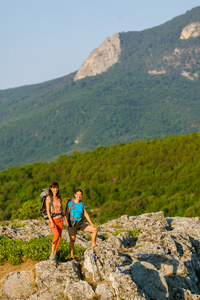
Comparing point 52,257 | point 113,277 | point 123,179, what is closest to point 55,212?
point 52,257

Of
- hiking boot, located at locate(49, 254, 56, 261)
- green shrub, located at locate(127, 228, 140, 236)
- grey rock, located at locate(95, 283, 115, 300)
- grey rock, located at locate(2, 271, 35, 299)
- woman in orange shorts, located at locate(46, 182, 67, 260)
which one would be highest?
woman in orange shorts, located at locate(46, 182, 67, 260)

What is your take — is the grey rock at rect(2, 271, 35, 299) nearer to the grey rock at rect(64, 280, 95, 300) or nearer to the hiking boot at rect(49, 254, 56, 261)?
the hiking boot at rect(49, 254, 56, 261)

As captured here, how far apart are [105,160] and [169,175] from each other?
102 feet

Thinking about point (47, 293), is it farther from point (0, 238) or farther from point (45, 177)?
point (45, 177)

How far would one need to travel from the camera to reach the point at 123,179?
120 metres

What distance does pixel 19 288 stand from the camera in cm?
1220

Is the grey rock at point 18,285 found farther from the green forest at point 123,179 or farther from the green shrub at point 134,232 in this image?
the green forest at point 123,179

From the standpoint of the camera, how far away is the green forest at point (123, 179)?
9119 centimetres

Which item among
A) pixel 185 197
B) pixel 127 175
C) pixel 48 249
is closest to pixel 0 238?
pixel 48 249

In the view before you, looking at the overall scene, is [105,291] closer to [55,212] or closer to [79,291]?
[79,291]

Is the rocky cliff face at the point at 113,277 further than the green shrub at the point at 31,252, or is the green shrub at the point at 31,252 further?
the green shrub at the point at 31,252

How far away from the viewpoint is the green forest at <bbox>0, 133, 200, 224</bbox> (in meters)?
91.2

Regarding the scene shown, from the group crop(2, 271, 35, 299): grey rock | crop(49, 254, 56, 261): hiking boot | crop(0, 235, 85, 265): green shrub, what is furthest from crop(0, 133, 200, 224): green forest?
crop(2, 271, 35, 299): grey rock

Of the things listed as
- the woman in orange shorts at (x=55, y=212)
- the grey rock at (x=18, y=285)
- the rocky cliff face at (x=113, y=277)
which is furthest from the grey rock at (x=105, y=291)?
the woman in orange shorts at (x=55, y=212)
